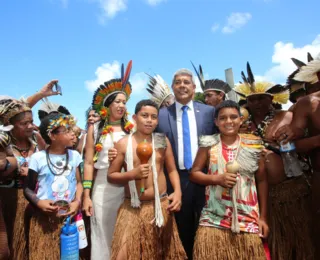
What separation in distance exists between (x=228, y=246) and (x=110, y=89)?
8.18ft

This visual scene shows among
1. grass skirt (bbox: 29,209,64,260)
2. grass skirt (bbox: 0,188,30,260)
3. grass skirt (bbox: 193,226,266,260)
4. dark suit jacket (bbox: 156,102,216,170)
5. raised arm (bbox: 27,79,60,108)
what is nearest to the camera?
grass skirt (bbox: 193,226,266,260)

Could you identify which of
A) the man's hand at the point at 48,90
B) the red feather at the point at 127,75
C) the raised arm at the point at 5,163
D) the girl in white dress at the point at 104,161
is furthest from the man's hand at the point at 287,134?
the man's hand at the point at 48,90

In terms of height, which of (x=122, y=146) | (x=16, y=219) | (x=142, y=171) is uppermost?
(x=122, y=146)

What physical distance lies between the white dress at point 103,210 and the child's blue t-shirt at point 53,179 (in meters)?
0.40

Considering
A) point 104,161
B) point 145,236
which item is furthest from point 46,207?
point 145,236

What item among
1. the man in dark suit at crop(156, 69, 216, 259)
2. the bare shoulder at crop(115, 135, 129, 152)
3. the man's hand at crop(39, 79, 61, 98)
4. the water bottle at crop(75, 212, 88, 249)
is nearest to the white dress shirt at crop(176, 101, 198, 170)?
the man in dark suit at crop(156, 69, 216, 259)

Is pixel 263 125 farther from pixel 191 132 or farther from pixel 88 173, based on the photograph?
pixel 88 173

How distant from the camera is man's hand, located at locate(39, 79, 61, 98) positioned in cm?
449

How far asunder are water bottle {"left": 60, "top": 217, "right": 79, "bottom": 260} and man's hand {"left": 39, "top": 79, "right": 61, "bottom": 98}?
7.60ft

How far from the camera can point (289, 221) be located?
3264 millimetres

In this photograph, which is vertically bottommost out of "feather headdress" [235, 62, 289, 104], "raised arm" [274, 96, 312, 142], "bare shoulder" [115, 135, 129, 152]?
"bare shoulder" [115, 135, 129, 152]

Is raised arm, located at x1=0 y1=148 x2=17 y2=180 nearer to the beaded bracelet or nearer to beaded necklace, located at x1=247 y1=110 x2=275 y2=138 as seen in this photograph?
the beaded bracelet

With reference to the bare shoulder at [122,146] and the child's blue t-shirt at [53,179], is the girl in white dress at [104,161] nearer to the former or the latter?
the child's blue t-shirt at [53,179]

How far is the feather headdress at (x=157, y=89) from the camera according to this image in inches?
187
